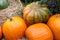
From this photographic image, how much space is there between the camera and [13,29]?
129 cm

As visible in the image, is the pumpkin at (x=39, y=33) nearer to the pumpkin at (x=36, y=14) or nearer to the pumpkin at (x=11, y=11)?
the pumpkin at (x=36, y=14)

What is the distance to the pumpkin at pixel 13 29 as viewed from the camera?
1.29 metres

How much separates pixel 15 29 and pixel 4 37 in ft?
0.50

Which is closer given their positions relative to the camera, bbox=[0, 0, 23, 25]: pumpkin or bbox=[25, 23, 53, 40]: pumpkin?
bbox=[25, 23, 53, 40]: pumpkin

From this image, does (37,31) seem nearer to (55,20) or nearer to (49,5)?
(55,20)

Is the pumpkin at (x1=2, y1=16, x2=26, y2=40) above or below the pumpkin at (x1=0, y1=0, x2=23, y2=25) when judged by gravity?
below

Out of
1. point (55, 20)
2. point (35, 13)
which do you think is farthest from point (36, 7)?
point (55, 20)

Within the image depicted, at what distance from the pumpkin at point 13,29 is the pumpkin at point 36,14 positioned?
0.07m

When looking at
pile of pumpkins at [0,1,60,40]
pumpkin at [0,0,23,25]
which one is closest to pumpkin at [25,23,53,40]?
pile of pumpkins at [0,1,60,40]

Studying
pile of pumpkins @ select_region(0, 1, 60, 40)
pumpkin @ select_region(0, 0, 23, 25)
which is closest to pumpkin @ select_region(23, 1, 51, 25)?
pile of pumpkins @ select_region(0, 1, 60, 40)

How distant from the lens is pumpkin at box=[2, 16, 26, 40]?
1292 mm

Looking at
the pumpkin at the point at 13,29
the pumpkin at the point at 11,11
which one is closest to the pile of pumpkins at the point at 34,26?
the pumpkin at the point at 13,29

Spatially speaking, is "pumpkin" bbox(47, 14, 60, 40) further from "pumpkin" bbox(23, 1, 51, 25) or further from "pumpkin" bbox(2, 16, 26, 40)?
"pumpkin" bbox(2, 16, 26, 40)

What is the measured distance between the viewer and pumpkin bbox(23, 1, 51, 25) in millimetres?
1321
